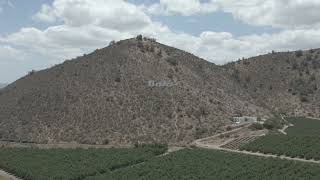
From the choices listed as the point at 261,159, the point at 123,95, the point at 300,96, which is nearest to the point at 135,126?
the point at 123,95

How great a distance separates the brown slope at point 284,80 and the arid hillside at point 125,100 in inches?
226

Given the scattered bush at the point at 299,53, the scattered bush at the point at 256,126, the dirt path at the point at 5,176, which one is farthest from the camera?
the scattered bush at the point at 299,53

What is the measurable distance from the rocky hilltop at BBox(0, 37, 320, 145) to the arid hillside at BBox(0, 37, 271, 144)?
177 millimetres

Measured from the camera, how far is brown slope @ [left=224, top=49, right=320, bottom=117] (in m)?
116

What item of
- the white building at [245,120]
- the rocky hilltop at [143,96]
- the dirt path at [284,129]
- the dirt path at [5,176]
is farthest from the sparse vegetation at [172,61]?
the dirt path at [5,176]

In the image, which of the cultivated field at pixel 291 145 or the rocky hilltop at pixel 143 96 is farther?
the rocky hilltop at pixel 143 96

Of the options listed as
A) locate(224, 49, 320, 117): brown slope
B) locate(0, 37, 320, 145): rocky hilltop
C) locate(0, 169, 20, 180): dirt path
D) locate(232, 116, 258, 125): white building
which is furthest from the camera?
locate(224, 49, 320, 117): brown slope

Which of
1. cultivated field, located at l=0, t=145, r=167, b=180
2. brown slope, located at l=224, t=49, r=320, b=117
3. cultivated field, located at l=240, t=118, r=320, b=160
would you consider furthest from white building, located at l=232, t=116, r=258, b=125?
cultivated field, located at l=0, t=145, r=167, b=180

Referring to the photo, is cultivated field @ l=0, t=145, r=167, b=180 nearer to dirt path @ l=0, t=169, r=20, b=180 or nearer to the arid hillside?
dirt path @ l=0, t=169, r=20, b=180

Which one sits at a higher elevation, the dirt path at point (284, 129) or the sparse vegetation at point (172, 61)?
the sparse vegetation at point (172, 61)

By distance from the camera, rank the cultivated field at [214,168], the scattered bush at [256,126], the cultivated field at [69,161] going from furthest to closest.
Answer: the scattered bush at [256,126]
the cultivated field at [69,161]
the cultivated field at [214,168]

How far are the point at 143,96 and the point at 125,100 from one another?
361 centimetres

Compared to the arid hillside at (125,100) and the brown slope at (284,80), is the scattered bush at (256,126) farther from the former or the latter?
the brown slope at (284,80)

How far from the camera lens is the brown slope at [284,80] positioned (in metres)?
116
